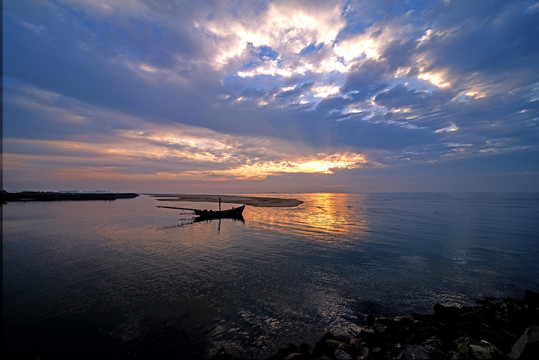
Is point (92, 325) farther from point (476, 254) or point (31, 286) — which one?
point (476, 254)

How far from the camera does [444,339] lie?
25.9 feet

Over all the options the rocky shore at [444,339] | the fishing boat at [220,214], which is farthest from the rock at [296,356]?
the fishing boat at [220,214]

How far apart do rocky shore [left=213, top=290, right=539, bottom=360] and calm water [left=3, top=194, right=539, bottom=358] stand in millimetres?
1173

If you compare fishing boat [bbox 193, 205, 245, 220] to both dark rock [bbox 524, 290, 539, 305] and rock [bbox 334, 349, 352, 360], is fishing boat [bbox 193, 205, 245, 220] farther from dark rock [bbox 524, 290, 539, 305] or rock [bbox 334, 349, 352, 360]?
dark rock [bbox 524, 290, 539, 305]

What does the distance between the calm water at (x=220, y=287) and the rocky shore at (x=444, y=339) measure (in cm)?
117

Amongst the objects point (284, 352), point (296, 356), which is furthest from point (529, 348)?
point (284, 352)

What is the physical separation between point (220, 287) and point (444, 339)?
1052cm

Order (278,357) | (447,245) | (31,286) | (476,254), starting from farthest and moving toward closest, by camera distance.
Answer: (447,245) → (476,254) → (31,286) → (278,357)

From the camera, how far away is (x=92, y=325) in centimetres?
963

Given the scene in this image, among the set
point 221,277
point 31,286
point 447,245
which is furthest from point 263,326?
point 447,245

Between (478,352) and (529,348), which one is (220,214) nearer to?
(478,352)

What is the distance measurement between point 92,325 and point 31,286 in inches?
289

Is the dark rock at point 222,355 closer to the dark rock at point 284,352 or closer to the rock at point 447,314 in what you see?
the dark rock at point 284,352

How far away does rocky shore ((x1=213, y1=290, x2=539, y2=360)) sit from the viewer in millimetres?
6341
